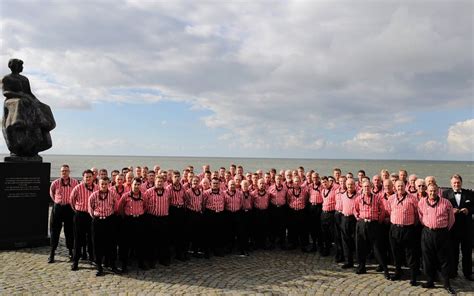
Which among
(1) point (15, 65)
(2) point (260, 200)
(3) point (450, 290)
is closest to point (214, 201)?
(2) point (260, 200)

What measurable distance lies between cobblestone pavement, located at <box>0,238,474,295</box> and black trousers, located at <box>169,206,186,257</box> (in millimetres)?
375

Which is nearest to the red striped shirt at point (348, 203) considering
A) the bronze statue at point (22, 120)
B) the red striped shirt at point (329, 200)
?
the red striped shirt at point (329, 200)

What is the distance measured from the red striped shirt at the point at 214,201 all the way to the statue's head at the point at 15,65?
6.08m

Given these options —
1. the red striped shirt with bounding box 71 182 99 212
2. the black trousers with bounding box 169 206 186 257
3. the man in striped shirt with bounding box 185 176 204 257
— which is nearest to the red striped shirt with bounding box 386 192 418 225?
the man in striped shirt with bounding box 185 176 204 257

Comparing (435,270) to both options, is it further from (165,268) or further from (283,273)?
(165,268)

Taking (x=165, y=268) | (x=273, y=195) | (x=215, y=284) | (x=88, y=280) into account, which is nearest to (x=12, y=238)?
(x=88, y=280)

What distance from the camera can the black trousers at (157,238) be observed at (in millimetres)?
8438

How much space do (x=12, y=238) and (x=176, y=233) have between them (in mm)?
4090

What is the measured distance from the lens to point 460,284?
7562 millimetres

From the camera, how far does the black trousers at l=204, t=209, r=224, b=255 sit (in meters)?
9.38

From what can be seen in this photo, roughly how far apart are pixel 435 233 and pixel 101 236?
638cm

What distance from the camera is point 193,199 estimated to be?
30.3 feet

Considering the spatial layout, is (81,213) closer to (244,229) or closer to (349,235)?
(244,229)

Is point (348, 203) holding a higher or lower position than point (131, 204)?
higher
